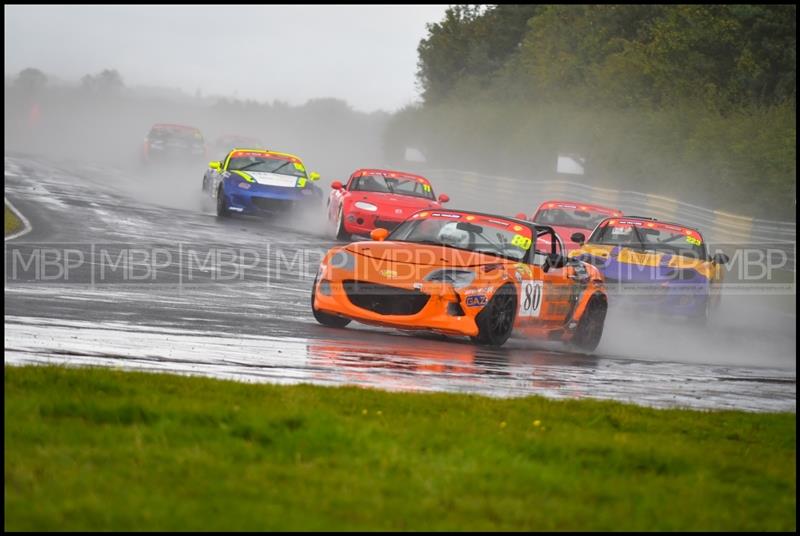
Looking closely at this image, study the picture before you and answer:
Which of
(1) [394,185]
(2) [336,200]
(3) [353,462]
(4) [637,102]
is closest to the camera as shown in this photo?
(3) [353,462]

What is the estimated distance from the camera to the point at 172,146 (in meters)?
47.2

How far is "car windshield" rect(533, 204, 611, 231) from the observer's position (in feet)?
73.6

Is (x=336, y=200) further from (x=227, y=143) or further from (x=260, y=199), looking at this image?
(x=227, y=143)

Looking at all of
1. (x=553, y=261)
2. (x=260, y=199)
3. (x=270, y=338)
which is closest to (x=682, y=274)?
(x=553, y=261)

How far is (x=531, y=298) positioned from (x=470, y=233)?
102 centimetres

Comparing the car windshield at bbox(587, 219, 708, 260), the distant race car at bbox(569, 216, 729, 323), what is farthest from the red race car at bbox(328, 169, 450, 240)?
the distant race car at bbox(569, 216, 729, 323)

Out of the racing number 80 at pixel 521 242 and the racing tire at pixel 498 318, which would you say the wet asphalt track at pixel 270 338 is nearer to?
the racing tire at pixel 498 318

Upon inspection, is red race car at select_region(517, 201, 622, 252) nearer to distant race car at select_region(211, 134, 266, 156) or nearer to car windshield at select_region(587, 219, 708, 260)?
car windshield at select_region(587, 219, 708, 260)

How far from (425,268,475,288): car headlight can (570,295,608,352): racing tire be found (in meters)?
2.27

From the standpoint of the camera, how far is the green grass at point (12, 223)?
69.8 ft

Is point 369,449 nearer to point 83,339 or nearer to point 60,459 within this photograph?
point 60,459

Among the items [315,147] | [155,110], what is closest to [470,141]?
[315,147]

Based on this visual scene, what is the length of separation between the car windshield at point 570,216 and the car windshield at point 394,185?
344cm

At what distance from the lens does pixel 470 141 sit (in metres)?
Result: 60.1
